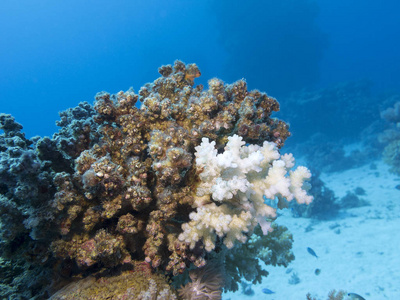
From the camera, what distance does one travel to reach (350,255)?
11938 mm

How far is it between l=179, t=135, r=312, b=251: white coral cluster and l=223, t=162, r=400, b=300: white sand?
10.2m

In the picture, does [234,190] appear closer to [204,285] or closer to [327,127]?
[204,285]

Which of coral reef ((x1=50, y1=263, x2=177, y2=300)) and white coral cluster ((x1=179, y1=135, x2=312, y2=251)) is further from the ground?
white coral cluster ((x1=179, y1=135, x2=312, y2=251))

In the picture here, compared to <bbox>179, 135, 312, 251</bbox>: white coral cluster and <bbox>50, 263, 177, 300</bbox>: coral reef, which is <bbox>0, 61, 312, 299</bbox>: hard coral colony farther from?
<bbox>50, 263, 177, 300</bbox>: coral reef

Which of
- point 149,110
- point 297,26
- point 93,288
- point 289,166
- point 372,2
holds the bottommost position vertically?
point 93,288

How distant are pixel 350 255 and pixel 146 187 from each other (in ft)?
44.4

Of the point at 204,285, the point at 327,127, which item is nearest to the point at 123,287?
the point at 204,285

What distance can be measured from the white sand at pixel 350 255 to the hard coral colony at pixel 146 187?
1029cm

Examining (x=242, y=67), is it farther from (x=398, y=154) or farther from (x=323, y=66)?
(x=398, y=154)

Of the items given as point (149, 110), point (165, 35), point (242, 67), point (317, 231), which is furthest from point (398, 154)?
point (165, 35)

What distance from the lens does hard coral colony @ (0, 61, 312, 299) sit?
7.99 ft

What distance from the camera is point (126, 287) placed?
2504 mm

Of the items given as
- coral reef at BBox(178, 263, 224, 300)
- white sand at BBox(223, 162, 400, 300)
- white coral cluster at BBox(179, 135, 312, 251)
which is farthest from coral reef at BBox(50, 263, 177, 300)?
white sand at BBox(223, 162, 400, 300)

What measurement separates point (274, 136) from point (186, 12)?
670 ft
